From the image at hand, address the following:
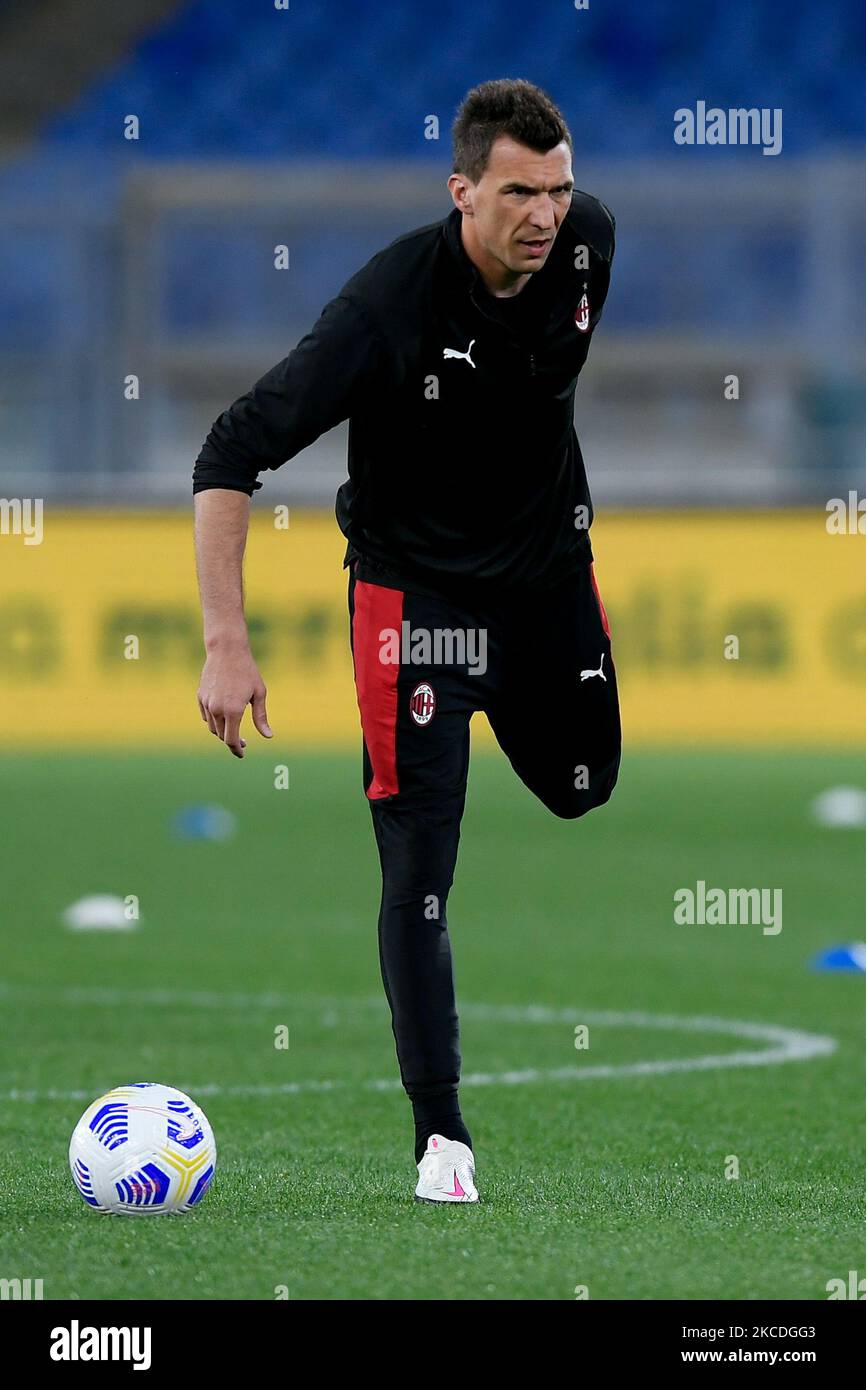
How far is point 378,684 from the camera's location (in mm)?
4223

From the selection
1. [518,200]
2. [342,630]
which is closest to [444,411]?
[518,200]

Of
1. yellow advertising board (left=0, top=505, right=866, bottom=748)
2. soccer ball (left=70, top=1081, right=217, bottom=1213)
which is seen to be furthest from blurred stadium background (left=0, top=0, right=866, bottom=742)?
soccer ball (left=70, top=1081, right=217, bottom=1213)

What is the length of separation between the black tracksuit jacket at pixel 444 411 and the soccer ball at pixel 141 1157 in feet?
3.64

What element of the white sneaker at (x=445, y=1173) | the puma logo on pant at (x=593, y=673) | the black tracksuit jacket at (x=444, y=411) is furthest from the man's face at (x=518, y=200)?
the white sneaker at (x=445, y=1173)

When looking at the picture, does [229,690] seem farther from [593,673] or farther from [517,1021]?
[517,1021]

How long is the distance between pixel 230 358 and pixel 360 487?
468 inches

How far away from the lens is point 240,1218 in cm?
396

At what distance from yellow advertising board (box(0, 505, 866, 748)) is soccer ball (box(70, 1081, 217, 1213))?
967cm

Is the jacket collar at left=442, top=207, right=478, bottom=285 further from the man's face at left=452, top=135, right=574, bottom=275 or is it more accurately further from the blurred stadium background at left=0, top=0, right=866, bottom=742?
the blurred stadium background at left=0, top=0, right=866, bottom=742

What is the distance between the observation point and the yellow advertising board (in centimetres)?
1381

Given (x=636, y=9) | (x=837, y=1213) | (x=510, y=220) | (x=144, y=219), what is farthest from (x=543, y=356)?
(x=636, y=9)

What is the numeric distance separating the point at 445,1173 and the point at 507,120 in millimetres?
1908

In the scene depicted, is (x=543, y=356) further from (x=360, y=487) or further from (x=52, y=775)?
(x=52, y=775)

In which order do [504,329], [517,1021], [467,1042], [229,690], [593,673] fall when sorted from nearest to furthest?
[229,690] < [504,329] < [593,673] < [467,1042] < [517,1021]
